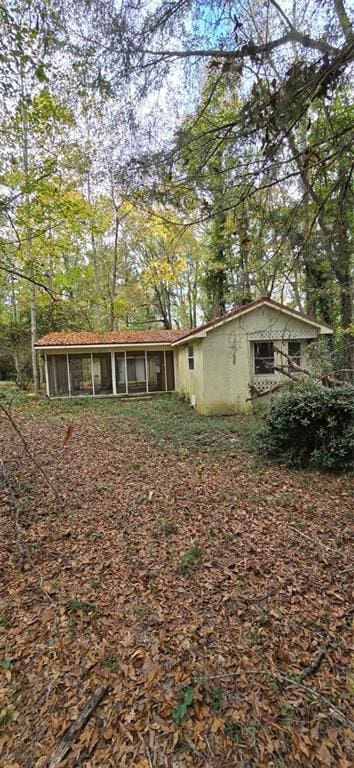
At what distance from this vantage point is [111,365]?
15367 millimetres

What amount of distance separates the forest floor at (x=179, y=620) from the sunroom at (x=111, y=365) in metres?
9.73

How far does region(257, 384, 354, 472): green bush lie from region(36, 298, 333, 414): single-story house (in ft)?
3.79

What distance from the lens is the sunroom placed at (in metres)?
14.8

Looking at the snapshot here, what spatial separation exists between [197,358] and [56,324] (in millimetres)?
10272

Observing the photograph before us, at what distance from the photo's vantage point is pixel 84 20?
3.29 meters

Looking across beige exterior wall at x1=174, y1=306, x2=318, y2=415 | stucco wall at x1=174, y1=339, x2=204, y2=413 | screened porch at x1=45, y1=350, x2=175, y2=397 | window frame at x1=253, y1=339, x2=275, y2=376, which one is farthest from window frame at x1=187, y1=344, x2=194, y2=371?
screened porch at x1=45, y1=350, x2=175, y2=397

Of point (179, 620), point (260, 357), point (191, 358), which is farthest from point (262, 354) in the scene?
point (179, 620)

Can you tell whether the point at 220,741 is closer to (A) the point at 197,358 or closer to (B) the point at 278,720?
(B) the point at 278,720

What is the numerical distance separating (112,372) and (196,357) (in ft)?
17.0

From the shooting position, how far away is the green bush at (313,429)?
565 cm

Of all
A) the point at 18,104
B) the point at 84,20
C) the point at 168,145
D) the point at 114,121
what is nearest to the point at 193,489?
the point at 168,145

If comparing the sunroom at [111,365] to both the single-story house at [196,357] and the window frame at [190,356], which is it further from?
the window frame at [190,356]

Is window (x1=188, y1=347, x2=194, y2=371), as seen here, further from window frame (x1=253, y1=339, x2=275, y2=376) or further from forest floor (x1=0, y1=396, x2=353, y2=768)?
forest floor (x1=0, y1=396, x2=353, y2=768)

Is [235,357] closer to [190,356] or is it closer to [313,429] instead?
[190,356]
